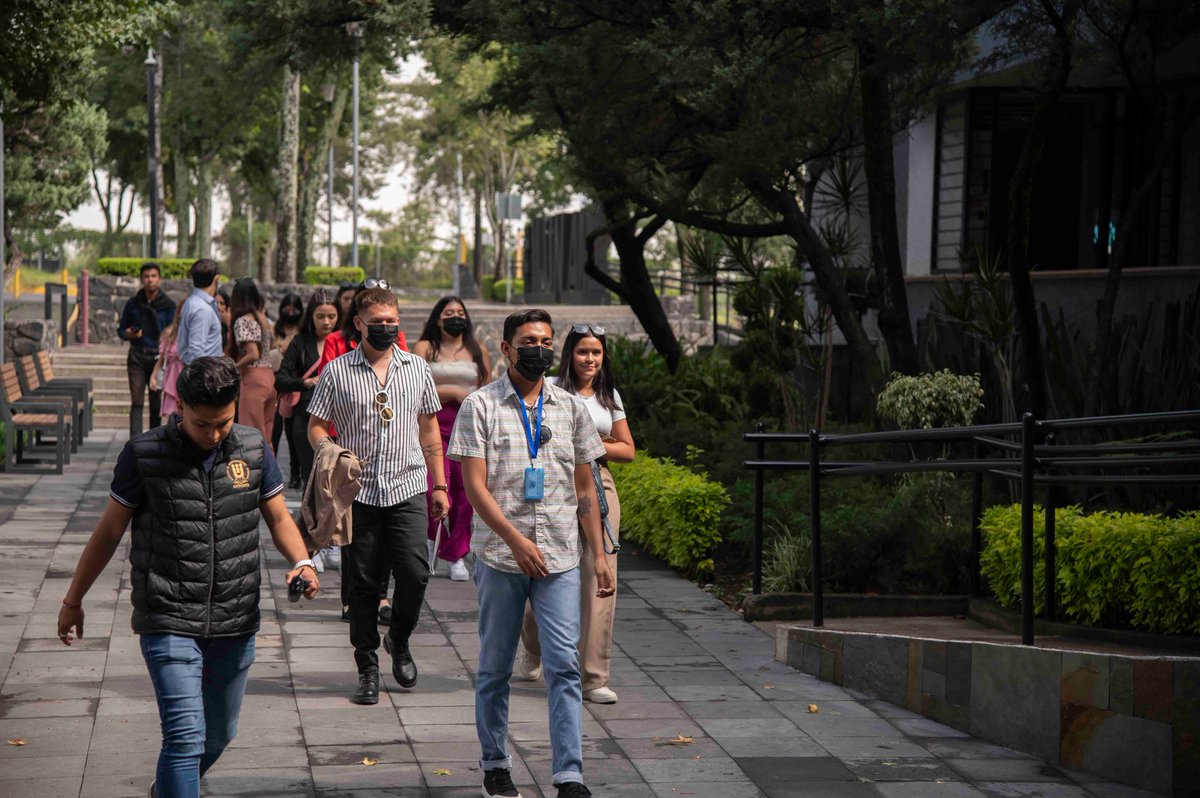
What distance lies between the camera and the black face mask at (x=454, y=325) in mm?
8828

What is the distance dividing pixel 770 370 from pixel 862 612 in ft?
23.1

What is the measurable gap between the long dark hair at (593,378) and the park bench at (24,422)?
966 centimetres

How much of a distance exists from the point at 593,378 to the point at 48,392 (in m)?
12.8

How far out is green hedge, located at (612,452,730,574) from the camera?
1068 centimetres

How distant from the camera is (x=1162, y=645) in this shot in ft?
22.3

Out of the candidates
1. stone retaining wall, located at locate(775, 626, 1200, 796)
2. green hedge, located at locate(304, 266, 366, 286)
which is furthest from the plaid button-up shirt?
green hedge, located at locate(304, 266, 366, 286)

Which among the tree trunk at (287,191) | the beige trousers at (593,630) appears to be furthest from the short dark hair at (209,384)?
the tree trunk at (287,191)

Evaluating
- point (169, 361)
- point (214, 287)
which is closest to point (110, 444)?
point (169, 361)

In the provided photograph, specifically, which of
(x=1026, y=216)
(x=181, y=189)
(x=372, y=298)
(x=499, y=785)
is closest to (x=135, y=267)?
(x=181, y=189)

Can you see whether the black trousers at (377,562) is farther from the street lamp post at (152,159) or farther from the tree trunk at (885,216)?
the street lamp post at (152,159)

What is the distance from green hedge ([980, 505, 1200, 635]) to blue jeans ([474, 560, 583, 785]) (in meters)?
2.77

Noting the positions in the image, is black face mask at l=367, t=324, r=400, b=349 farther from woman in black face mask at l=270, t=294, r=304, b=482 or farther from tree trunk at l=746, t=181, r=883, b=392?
tree trunk at l=746, t=181, r=883, b=392

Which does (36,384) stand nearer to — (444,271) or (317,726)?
(317,726)

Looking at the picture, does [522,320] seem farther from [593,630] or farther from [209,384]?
[593,630]
